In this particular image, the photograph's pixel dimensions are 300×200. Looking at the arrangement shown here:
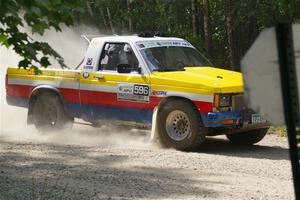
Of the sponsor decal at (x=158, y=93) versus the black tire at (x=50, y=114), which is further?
the black tire at (x=50, y=114)

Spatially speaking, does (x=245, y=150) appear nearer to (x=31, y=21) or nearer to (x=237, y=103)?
(x=237, y=103)

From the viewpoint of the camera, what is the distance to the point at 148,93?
33.5ft

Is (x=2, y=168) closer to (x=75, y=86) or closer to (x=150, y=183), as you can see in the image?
(x=150, y=183)

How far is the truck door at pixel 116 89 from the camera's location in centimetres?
1032

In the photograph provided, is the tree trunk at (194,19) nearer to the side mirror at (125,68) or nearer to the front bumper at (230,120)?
the side mirror at (125,68)

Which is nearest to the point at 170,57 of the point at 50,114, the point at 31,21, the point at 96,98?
the point at 96,98

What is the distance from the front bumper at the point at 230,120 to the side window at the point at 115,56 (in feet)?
5.63

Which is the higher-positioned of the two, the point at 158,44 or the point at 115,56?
the point at 158,44

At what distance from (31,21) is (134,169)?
415cm

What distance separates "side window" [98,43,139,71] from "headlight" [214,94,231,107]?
5.57ft

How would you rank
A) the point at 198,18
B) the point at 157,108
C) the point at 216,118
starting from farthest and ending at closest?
the point at 198,18 < the point at 157,108 < the point at 216,118

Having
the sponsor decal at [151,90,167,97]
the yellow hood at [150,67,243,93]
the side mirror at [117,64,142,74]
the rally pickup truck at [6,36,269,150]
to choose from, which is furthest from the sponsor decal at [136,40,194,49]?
the sponsor decal at [151,90,167,97]

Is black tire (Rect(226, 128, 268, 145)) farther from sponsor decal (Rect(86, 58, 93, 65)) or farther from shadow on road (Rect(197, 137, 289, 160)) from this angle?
sponsor decal (Rect(86, 58, 93, 65))

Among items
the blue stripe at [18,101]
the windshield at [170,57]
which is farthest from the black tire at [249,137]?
the blue stripe at [18,101]
